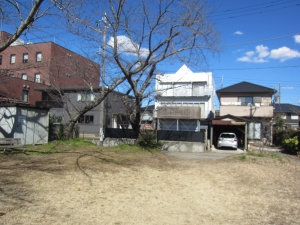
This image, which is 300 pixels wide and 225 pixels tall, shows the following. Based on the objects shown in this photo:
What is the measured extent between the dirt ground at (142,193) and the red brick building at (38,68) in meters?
5.65

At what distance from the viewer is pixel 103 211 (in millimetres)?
5137

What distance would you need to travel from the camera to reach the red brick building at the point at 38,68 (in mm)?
14145

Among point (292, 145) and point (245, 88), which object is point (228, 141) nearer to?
point (292, 145)

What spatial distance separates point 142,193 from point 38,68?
11691 millimetres

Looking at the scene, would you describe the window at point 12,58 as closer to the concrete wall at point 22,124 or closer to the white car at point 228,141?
the concrete wall at point 22,124

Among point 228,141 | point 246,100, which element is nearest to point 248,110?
point 246,100

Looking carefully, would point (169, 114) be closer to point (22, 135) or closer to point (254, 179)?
point (22, 135)

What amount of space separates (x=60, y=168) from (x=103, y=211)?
395 cm

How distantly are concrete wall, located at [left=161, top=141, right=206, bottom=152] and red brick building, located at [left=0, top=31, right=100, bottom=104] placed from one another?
7.21 metres

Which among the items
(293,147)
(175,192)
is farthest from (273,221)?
(293,147)

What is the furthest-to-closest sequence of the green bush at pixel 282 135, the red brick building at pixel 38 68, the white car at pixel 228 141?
1. the green bush at pixel 282 135
2. the white car at pixel 228 141
3. the red brick building at pixel 38 68

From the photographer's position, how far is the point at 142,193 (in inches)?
263

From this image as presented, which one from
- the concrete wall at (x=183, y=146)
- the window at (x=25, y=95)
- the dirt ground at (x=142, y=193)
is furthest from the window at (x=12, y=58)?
the dirt ground at (x=142, y=193)

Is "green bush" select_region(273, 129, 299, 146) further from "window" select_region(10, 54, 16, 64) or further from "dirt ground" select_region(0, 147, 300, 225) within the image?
"window" select_region(10, 54, 16, 64)
